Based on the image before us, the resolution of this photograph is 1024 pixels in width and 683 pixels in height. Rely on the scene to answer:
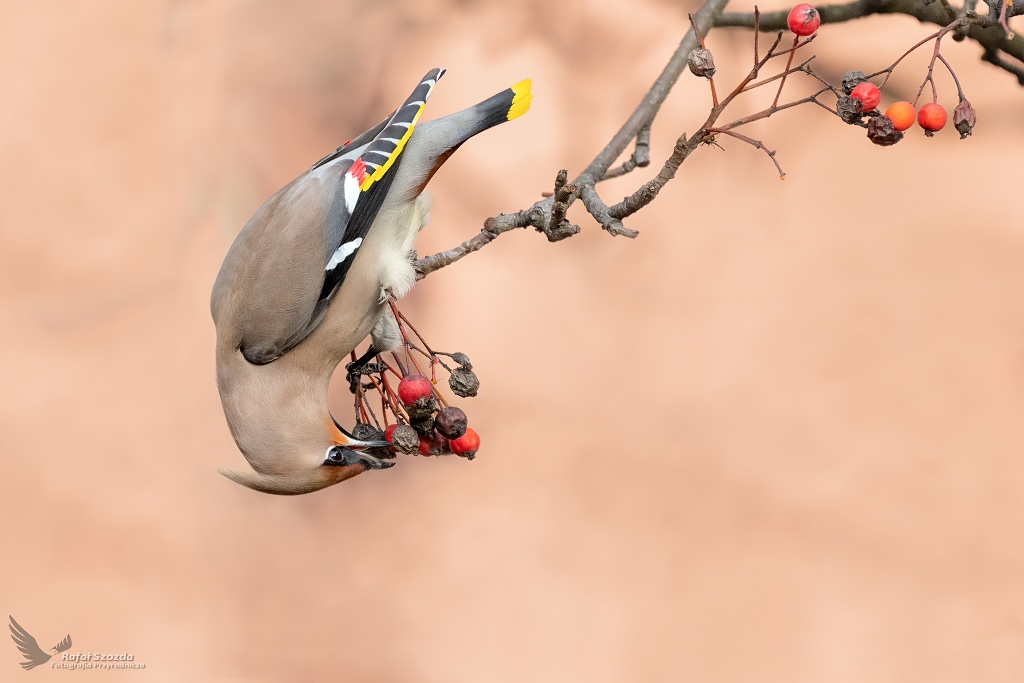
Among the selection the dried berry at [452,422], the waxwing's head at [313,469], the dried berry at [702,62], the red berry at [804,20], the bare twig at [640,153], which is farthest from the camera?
Result: the bare twig at [640,153]

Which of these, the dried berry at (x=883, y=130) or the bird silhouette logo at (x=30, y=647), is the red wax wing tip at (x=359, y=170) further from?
the bird silhouette logo at (x=30, y=647)

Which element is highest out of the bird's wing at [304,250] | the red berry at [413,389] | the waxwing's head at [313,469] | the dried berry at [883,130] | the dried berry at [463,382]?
the dried berry at [883,130]

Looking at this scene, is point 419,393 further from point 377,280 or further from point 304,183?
point 304,183

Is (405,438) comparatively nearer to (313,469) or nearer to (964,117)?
(313,469)

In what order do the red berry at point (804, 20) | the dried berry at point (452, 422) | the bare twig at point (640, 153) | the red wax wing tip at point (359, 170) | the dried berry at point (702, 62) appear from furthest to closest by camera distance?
1. the bare twig at point (640, 153)
2. the red wax wing tip at point (359, 170)
3. the dried berry at point (452, 422)
4. the red berry at point (804, 20)
5. the dried berry at point (702, 62)

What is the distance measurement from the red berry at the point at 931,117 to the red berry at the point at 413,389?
126cm

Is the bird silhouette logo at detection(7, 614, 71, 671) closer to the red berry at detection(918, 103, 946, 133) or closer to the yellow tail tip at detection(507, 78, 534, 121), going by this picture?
the yellow tail tip at detection(507, 78, 534, 121)

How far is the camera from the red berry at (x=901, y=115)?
1.91 metres

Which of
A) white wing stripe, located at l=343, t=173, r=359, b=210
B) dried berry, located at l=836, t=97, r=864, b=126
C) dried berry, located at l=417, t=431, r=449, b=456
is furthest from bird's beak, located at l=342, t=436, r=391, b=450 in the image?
dried berry, located at l=836, t=97, r=864, b=126

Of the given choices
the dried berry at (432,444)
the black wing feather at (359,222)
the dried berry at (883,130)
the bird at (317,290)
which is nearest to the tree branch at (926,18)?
the dried berry at (883,130)

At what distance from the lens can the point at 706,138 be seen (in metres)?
1.83

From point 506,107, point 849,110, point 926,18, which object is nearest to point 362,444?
point 506,107

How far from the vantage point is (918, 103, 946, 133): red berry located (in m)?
1.95

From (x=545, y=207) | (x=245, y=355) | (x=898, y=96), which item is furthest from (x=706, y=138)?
(x=898, y=96)
